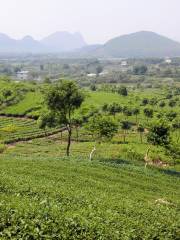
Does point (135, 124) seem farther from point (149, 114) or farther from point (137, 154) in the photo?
point (137, 154)

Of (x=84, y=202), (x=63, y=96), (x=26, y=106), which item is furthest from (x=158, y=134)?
(x=26, y=106)

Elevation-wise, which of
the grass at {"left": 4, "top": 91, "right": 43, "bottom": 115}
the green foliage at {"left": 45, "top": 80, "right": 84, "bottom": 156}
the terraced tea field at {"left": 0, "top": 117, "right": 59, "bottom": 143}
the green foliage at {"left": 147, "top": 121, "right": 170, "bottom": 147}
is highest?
the green foliage at {"left": 45, "top": 80, "right": 84, "bottom": 156}

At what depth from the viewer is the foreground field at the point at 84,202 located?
595 inches

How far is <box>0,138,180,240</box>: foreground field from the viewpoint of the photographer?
49.6 feet

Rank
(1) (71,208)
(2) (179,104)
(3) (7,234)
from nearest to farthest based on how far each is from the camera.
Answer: (3) (7,234) → (1) (71,208) → (2) (179,104)

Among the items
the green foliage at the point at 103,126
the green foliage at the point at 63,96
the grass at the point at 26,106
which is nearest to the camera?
the green foliage at the point at 63,96

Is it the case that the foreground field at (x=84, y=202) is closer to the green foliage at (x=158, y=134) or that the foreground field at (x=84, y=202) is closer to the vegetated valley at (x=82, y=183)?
the vegetated valley at (x=82, y=183)

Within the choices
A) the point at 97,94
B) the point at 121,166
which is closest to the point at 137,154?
the point at 121,166

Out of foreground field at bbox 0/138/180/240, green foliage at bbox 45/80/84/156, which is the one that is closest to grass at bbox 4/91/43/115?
green foliage at bbox 45/80/84/156

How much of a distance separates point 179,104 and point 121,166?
85.9 m

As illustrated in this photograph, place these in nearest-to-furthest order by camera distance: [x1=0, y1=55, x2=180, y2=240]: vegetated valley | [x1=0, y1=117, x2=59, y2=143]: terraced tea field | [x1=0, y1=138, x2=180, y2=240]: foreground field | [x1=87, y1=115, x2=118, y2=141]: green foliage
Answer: [x1=0, y1=138, x2=180, y2=240]: foreground field
[x1=0, y1=55, x2=180, y2=240]: vegetated valley
[x1=87, y1=115, x2=118, y2=141]: green foliage
[x1=0, y1=117, x2=59, y2=143]: terraced tea field

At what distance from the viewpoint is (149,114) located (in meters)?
94.2

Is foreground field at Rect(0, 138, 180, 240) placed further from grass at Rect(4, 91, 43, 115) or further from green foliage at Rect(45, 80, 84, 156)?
grass at Rect(4, 91, 43, 115)

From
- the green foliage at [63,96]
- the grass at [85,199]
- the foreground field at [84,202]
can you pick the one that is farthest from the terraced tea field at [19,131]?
the foreground field at [84,202]
